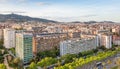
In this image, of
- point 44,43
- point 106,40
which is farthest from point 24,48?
point 106,40

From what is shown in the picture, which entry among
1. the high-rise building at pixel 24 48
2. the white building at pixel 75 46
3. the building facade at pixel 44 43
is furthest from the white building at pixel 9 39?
the white building at pixel 75 46

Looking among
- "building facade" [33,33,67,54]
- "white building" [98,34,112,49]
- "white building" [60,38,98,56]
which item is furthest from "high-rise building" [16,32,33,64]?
"white building" [98,34,112,49]

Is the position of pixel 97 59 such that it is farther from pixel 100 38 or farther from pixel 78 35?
pixel 78 35

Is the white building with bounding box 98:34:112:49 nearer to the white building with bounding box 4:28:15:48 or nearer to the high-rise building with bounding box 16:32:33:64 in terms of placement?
the white building with bounding box 4:28:15:48

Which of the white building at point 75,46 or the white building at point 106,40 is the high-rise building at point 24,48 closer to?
the white building at point 75,46

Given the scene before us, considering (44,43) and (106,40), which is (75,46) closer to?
(44,43)

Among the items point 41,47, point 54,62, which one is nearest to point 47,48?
point 41,47
